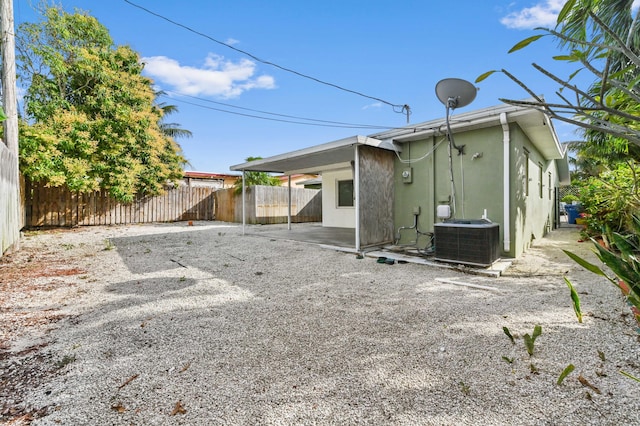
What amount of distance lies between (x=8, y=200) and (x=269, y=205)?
9511mm

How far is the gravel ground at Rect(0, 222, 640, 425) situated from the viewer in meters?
1.61

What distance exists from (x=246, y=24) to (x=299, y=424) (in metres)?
10.3

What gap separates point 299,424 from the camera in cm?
151

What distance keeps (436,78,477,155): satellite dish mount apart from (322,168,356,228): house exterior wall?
6.15m

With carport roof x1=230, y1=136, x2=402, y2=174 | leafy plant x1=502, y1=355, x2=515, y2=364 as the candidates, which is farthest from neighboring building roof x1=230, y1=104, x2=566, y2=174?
leafy plant x1=502, y1=355, x2=515, y2=364

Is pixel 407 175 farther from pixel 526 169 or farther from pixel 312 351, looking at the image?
pixel 312 351

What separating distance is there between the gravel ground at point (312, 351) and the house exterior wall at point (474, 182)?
1.51 m

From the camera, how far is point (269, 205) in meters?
14.5

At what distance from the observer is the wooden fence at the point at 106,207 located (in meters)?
10.7

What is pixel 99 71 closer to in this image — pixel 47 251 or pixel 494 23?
pixel 47 251

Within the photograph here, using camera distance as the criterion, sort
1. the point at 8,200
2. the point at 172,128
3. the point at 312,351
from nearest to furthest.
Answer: the point at 312,351 → the point at 8,200 → the point at 172,128

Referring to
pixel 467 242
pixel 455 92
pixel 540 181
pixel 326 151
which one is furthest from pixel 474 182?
pixel 540 181

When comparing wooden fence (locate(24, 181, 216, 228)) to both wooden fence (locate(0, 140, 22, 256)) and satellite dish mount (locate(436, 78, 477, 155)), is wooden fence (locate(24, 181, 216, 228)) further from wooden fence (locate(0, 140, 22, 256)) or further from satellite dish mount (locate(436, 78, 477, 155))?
satellite dish mount (locate(436, 78, 477, 155))

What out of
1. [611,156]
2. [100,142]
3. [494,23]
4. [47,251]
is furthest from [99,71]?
[611,156]
